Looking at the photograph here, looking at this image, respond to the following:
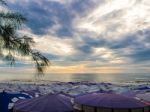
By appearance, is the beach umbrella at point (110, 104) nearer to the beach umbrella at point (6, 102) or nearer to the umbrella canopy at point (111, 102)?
the umbrella canopy at point (111, 102)

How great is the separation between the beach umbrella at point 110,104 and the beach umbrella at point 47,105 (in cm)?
85

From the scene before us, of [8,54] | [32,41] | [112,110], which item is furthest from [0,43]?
[112,110]

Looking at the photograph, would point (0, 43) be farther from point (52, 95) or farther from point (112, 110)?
point (112, 110)

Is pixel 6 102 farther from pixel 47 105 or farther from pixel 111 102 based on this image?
pixel 111 102

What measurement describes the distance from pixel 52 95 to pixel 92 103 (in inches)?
50.1

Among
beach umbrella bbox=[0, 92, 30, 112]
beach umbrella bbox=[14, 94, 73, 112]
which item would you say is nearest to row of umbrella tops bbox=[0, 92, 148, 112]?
beach umbrella bbox=[14, 94, 73, 112]

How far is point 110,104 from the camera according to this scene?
8.38 metres

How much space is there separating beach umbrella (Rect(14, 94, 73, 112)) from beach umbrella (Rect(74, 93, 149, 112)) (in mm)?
847

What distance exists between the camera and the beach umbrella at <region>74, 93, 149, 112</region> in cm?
828

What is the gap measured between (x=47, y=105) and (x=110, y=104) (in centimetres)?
189

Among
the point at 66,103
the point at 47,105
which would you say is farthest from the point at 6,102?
the point at 66,103

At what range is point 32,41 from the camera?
409 centimetres

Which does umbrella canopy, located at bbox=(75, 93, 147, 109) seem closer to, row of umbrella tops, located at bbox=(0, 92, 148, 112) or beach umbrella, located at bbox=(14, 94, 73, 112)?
row of umbrella tops, located at bbox=(0, 92, 148, 112)

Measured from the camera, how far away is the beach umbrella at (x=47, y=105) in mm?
7742
